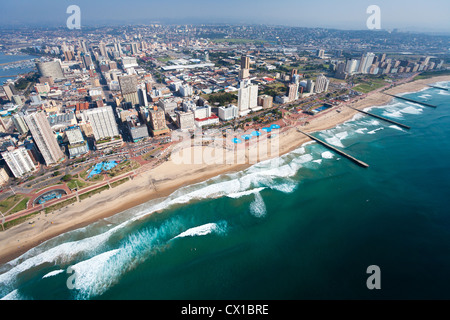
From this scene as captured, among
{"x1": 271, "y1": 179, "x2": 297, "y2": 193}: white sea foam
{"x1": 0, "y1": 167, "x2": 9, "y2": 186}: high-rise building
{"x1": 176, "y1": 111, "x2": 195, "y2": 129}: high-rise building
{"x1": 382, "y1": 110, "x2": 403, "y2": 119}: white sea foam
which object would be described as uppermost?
{"x1": 176, "y1": 111, "x2": 195, "y2": 129}: high-rise building

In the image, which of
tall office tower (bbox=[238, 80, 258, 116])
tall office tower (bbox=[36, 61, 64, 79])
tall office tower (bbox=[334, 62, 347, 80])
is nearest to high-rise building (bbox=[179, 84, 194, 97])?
tall office tower (bbox=[238, 80, 258, 116])

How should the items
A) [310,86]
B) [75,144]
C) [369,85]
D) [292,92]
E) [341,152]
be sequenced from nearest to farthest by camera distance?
[75,144], [341,152], [292,92], [310,86], [369,85]

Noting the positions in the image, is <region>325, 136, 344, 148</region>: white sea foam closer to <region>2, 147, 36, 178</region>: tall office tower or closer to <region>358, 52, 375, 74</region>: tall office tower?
<region>2, 147, 36, 178</region>: tall office tower

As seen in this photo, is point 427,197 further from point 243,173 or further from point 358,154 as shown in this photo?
point 243,173

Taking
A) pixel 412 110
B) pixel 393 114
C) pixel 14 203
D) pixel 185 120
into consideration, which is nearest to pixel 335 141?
pixel 393 114

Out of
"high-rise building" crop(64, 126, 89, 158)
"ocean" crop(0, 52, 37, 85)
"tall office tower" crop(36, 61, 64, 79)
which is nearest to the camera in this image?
"high-rise building" crop(64, 126, 89, 158)

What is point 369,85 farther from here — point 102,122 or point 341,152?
point 102,122

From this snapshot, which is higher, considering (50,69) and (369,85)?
(50,69)
